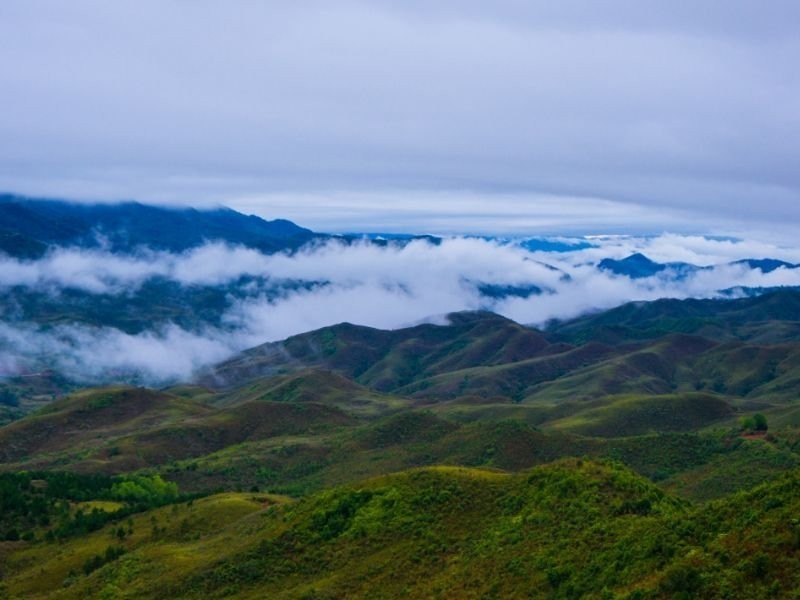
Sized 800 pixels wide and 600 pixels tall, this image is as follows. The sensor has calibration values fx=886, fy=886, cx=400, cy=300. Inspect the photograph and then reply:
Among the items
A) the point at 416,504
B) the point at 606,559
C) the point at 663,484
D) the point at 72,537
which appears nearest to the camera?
the point at 606,559

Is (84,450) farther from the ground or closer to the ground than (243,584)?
closer to the ground

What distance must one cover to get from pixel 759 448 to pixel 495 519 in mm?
75506

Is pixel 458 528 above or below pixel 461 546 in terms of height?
above

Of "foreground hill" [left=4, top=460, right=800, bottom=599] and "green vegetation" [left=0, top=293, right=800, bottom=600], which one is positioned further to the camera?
"green vegetation" [left=0, top=293, right=800, bottom=600]

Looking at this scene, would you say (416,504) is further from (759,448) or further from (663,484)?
(759,448)

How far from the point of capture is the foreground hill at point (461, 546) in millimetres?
39688

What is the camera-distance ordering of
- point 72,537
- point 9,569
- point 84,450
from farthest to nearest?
point 84,450 → point 72,537 → point 9,569

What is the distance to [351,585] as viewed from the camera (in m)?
57.0

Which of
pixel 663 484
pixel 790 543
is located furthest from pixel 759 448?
pixel 790 543

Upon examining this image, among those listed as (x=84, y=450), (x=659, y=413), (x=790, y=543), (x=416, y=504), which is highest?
(x=790, y=543)

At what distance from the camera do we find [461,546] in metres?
59.1

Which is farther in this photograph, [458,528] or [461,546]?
[458,528]

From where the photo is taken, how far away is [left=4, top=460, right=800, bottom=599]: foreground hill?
39688mm

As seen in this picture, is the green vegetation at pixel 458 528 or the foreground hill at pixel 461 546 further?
the green vegetation at pixel 458 528
